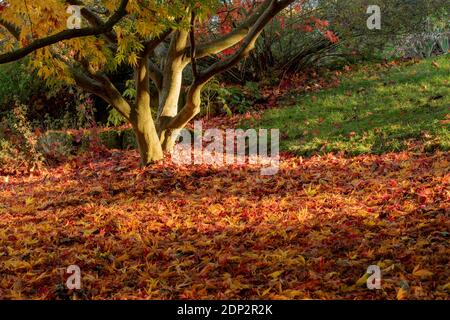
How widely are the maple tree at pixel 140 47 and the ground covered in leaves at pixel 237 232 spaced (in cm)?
102

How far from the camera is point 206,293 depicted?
12.2ft

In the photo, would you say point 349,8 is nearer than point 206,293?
No

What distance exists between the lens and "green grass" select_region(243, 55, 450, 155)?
8.70 meters

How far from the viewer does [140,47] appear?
7.44 m

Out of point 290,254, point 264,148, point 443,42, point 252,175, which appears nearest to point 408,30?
point 443,42

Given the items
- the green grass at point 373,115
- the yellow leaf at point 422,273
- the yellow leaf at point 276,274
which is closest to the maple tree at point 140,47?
the green grass at point 373,115

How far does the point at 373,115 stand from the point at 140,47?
5.19m

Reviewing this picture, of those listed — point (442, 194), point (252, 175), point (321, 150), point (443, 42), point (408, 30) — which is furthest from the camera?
point (443, 42)

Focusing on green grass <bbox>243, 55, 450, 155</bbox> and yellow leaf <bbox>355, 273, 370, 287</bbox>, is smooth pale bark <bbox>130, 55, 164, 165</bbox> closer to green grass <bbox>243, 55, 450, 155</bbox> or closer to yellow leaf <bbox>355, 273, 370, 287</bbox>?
green grass <bbox>243, 55, 450, 155</bbox>

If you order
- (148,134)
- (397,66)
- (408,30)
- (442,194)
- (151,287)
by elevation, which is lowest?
(151,287)

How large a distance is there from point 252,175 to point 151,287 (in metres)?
4.11

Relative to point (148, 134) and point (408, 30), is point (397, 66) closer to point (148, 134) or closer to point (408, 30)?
point (408, 30)

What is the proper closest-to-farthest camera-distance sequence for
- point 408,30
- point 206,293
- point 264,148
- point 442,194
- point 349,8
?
1. point 206,293
2. point 442,194
3. point 264,148
4. point 349,8
5. point 408,30

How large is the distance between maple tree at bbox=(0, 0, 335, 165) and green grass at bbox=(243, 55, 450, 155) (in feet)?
7.82
